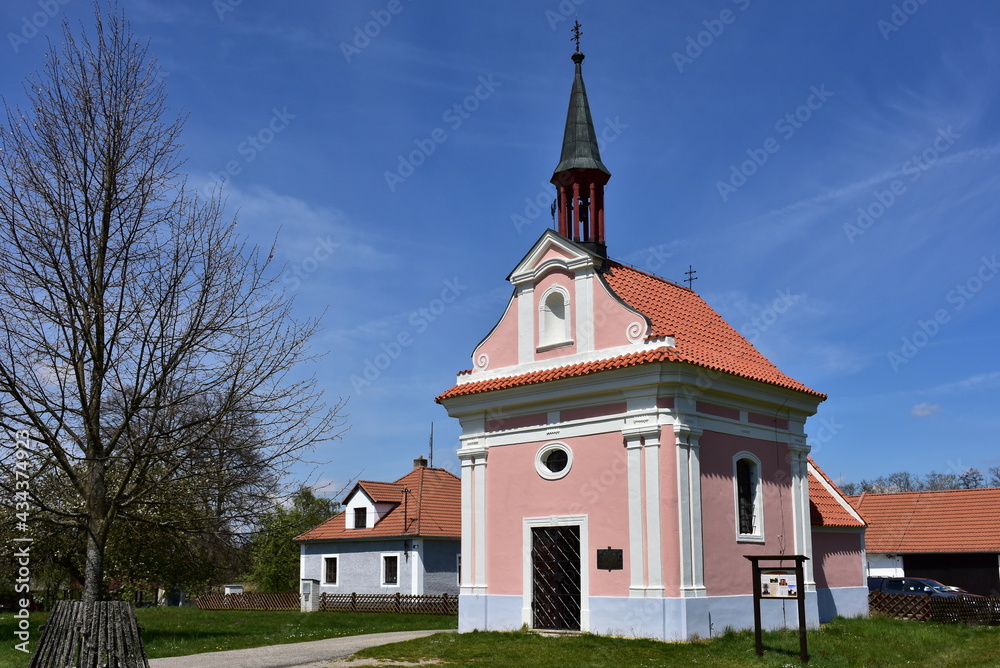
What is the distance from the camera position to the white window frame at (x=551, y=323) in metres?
19.6

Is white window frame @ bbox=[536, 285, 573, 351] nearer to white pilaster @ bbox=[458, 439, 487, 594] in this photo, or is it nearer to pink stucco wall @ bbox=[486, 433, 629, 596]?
pink stucco wall @ bbox=[486, 433, 629, 596]

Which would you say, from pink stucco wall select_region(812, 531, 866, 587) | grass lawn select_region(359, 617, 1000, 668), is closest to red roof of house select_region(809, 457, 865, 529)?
pink stucco wall select_region(812, 531, 866, 587)

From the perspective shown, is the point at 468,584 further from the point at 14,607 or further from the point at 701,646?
the point at 14,607

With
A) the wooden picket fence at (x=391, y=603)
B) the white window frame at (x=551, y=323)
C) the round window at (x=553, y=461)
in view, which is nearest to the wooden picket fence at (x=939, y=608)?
the round window at (x=553, y=461)

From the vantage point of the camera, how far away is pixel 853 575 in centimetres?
2311

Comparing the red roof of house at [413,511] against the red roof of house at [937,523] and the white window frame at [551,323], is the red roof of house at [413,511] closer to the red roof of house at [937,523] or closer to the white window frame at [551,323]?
the white window frame at [551,323]

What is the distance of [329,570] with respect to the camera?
38125 mm

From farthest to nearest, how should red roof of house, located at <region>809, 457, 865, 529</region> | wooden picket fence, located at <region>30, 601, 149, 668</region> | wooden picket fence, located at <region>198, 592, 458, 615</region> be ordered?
wooden picket fence, located at <region>198, 592, 458, 615</region>
red roof of house, located at <region>809, 457, 865, 529</region>
wooden picket fence, located at <region>30, 601, 149, 668</region>

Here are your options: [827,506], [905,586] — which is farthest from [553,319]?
[905,586]

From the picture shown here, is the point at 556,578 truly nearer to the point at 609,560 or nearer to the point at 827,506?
the point at 609,560

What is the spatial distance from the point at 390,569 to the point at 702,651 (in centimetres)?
2171

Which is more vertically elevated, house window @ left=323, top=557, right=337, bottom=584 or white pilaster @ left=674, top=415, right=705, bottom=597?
white pilaster @ left=674, top=415, right=705, bottom=597

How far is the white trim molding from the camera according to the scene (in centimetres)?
1769

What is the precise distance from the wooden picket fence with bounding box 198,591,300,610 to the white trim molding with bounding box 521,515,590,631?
1843 centimetres
